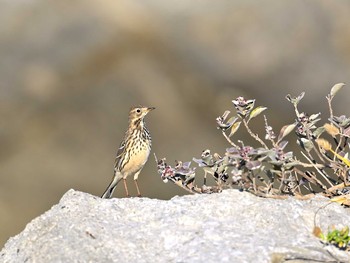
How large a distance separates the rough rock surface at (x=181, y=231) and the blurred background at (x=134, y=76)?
204 inches

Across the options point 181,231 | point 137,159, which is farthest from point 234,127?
point 137,159

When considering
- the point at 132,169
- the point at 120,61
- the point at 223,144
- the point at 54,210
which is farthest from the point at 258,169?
the point at 120,61

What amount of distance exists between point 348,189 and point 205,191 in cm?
79

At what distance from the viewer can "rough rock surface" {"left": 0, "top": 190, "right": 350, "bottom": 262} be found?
168 inches

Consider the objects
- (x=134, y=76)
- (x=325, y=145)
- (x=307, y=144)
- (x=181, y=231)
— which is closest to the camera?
(x=181, y=231)

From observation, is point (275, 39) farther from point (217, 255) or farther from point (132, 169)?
point (217, 255)

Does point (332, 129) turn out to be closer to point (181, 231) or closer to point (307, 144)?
point (307, 144)

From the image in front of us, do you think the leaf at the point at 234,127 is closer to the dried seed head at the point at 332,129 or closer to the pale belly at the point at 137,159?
the dried seed head at the point at 332,129

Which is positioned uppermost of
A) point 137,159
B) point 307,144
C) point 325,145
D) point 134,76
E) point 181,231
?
point 134,76

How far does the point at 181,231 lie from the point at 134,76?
6.53 meters

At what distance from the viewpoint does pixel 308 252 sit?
425cm

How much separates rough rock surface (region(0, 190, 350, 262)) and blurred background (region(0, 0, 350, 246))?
5.18 m

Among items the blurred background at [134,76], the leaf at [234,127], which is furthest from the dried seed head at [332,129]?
the blurred background at [134,76]

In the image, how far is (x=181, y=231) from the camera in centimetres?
447
